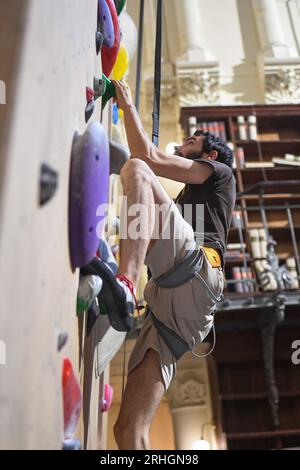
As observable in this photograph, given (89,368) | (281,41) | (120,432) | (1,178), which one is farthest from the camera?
(281,41)

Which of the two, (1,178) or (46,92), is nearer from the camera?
(1,178)

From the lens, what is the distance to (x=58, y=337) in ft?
→ 2.77

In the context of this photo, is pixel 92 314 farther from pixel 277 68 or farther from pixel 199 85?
pixel 277 68

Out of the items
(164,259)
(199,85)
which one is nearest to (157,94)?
(164,259)

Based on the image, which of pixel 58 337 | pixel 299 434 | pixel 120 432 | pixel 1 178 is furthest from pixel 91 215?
pixel 299 434

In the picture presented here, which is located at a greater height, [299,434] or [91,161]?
[299,434]

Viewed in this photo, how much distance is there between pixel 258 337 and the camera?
15.8 feet

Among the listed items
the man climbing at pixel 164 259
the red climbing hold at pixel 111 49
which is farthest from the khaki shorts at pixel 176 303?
the red climbing hold at pixel 111 49

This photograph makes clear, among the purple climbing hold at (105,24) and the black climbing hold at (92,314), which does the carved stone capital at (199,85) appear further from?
the black climbing hold at (92,314)

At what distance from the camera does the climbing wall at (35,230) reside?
627 mm

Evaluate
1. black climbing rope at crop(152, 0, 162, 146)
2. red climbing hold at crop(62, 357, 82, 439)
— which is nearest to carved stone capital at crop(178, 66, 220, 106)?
black climbing rope at crop(152, 0, 162, 146)

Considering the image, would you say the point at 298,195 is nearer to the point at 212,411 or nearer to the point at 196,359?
the point at 196,359

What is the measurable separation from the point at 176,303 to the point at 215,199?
1.28 feet

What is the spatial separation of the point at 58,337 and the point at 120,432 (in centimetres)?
80
